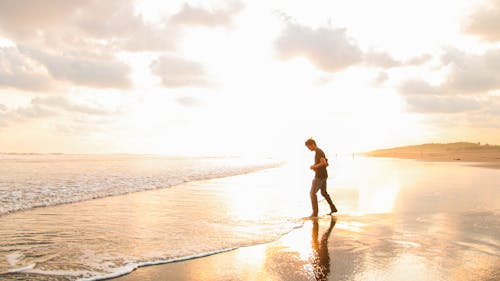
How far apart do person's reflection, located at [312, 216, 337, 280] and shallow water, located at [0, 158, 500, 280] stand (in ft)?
0.60

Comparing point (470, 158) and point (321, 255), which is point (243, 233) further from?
point (470, 158)

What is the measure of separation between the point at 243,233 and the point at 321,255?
2.58m

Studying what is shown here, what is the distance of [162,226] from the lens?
376 inches

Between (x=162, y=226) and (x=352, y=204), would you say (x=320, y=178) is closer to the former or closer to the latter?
(x=352, y=204)

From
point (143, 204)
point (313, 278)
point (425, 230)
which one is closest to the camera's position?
point (313, 278)

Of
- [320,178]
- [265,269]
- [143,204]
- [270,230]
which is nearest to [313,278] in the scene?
[265,269]

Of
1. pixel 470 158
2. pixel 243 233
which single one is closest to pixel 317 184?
pixel 243 233

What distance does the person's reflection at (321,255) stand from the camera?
5655 mm

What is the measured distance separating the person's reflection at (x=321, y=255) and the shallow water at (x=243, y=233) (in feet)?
0.60

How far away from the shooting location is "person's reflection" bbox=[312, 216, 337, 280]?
5.65 m

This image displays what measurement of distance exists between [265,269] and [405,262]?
239 centimetres

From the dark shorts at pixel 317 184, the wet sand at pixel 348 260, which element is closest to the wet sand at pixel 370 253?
the wet sand at pixel 348 260

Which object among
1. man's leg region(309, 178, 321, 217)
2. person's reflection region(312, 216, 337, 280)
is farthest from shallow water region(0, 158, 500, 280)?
man's leg region(309, 178, 321, 217)

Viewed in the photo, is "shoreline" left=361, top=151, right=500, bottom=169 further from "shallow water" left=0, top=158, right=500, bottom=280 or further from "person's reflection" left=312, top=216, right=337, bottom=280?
"person's reflection" left=312, top=216, right=337, bottom=280
